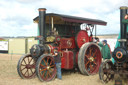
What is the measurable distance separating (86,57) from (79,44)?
1.76 ft

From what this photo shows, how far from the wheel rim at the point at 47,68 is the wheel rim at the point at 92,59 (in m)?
1.31

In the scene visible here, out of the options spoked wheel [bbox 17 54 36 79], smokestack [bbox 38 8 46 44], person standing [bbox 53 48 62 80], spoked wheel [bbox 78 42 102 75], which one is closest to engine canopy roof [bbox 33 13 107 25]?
smokestack [bbox 38 8 46 44]

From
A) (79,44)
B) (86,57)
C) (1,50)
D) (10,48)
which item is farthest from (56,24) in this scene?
(1,50)

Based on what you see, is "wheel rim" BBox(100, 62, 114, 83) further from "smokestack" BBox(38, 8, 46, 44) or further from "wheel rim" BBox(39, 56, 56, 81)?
"smokestack" BBox(38, 8, 46, 44)

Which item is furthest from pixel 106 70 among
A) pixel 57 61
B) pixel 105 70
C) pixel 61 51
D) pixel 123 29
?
pixel 61 51

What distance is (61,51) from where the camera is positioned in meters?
5.92

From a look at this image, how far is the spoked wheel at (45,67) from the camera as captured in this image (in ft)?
16.4

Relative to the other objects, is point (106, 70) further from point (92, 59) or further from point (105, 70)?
point (92, 59)

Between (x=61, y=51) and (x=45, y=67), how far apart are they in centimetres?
97

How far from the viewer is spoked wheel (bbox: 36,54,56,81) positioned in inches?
196

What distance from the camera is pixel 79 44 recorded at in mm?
6406

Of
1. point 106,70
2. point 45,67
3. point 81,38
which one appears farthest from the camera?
point 81,38

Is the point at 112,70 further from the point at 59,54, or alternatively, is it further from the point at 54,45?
the point at 54,45

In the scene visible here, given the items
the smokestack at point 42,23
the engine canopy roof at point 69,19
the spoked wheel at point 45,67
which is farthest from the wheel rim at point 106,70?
the smokestack at point 42,23
